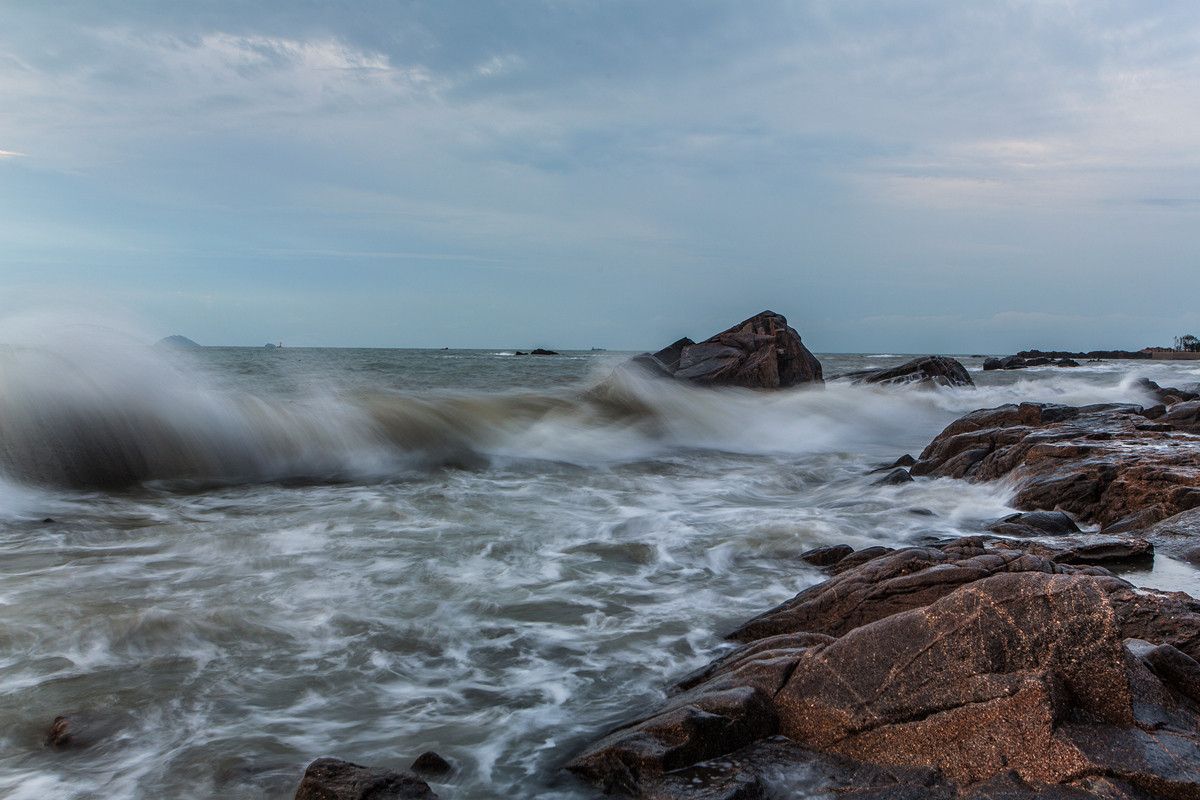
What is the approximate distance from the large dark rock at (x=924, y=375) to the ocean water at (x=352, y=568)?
10725 millimetres

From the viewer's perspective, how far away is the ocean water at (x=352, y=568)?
3.54 metres

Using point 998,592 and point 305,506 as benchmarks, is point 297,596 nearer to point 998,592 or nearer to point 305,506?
point 305,506

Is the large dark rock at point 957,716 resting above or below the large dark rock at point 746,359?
below

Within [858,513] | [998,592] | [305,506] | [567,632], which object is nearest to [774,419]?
[858,513]

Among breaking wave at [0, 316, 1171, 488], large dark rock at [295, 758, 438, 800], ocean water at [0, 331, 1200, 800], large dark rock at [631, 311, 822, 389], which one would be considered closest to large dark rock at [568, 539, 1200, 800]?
ocean water at [0, 331, 1200, 800]

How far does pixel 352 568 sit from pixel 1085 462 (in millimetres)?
7521

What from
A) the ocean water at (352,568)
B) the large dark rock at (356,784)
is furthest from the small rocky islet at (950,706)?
the large dark rock at (356,784)

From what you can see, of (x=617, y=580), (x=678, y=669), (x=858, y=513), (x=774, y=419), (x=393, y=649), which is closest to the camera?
(x=678, y=669)

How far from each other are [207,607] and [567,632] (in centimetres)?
261

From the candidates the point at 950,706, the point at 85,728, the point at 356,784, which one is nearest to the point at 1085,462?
the point at 950,706

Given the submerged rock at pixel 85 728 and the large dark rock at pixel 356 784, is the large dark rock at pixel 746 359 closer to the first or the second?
the submerged rock at pixel 85 728

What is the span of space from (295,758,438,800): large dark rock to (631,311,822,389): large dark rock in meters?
18.2

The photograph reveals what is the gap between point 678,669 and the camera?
166 inches

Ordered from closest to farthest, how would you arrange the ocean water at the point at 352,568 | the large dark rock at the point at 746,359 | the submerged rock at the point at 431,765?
the submerged rock at the point at 431,765, the ocean water at the point at 352,568, the large dark rock at the point at 746,359
